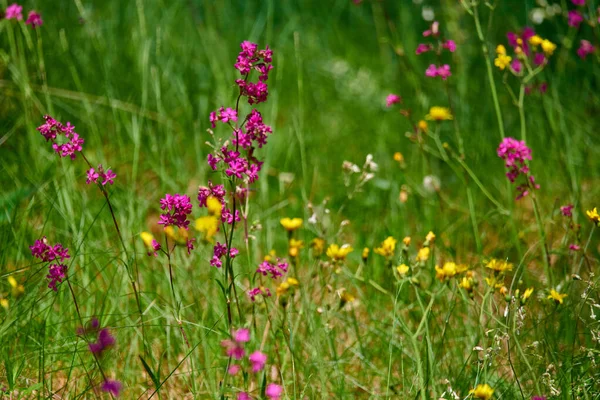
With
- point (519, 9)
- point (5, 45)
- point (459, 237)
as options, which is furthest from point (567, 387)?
point (519, 9)

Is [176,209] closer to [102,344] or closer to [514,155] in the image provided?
[102,344]

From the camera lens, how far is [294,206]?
2.49m

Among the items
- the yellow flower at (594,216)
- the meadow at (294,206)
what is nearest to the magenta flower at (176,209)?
the meadow at (294,206)

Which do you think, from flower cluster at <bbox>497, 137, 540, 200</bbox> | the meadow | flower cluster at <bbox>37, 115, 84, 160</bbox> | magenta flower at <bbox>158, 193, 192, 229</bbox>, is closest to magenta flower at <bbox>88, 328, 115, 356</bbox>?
the meadow

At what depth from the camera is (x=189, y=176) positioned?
2.62 metres

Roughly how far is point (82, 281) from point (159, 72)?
4.22 ft

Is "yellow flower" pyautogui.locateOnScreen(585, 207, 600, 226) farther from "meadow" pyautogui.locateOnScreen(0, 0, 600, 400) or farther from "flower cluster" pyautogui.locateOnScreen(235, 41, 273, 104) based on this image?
"flower cluster" pyautogui.locateOnScreen(235, 41, 273, 104)

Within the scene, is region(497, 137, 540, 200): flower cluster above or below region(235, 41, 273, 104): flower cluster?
below

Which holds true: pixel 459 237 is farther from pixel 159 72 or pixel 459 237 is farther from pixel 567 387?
pixel 159 72

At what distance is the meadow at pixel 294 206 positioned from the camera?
1.42 metres

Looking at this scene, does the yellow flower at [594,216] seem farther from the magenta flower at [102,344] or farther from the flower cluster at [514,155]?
the magenta flower at [102,344]

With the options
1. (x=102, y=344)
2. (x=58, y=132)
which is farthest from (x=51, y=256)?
(x=102, y=344)

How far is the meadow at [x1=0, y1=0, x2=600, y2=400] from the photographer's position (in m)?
1.42

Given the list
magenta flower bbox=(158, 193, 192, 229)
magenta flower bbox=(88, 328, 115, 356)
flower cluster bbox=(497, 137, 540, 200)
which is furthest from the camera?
flower cluster bbox=(497, 137, 540, 200)
